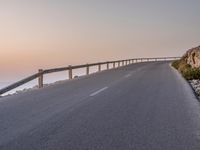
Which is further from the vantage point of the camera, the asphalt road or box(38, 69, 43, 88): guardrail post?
box(38, 69, 43, 88): guardrail post

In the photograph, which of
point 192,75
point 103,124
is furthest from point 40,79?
point 103,124

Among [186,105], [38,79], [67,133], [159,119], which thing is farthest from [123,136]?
[38,79]

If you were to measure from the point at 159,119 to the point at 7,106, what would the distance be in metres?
5.85

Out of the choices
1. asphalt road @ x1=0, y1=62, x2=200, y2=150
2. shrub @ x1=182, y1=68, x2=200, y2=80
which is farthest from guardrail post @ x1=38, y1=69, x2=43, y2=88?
shrub @ x1=182, y1=68, x2=200, y2=80

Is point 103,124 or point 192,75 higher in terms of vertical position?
point 192,75

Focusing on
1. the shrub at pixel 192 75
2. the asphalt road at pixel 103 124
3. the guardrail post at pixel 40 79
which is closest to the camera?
the asphalt road at pixel 103 124

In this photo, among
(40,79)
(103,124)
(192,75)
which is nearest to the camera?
(103,124)

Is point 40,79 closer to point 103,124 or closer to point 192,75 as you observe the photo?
point 192,75

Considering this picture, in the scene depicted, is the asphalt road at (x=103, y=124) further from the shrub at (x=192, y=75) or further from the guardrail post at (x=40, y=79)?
the shrub at (x=192, y=75)

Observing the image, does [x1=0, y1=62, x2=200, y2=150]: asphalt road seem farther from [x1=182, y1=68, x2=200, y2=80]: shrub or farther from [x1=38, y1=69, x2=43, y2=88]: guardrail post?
[x1=182, y1=68, x2=200, y2=80]: shrub

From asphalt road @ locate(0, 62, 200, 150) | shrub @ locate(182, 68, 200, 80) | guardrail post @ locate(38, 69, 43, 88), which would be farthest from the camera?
shrub @ locate(182, 68, 200, 80)

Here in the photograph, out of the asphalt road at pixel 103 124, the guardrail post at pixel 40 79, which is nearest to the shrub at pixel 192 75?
the guardrail post at pixel 40 79

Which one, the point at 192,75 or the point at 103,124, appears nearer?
the point at 103,124

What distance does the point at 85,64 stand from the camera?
113 ft
